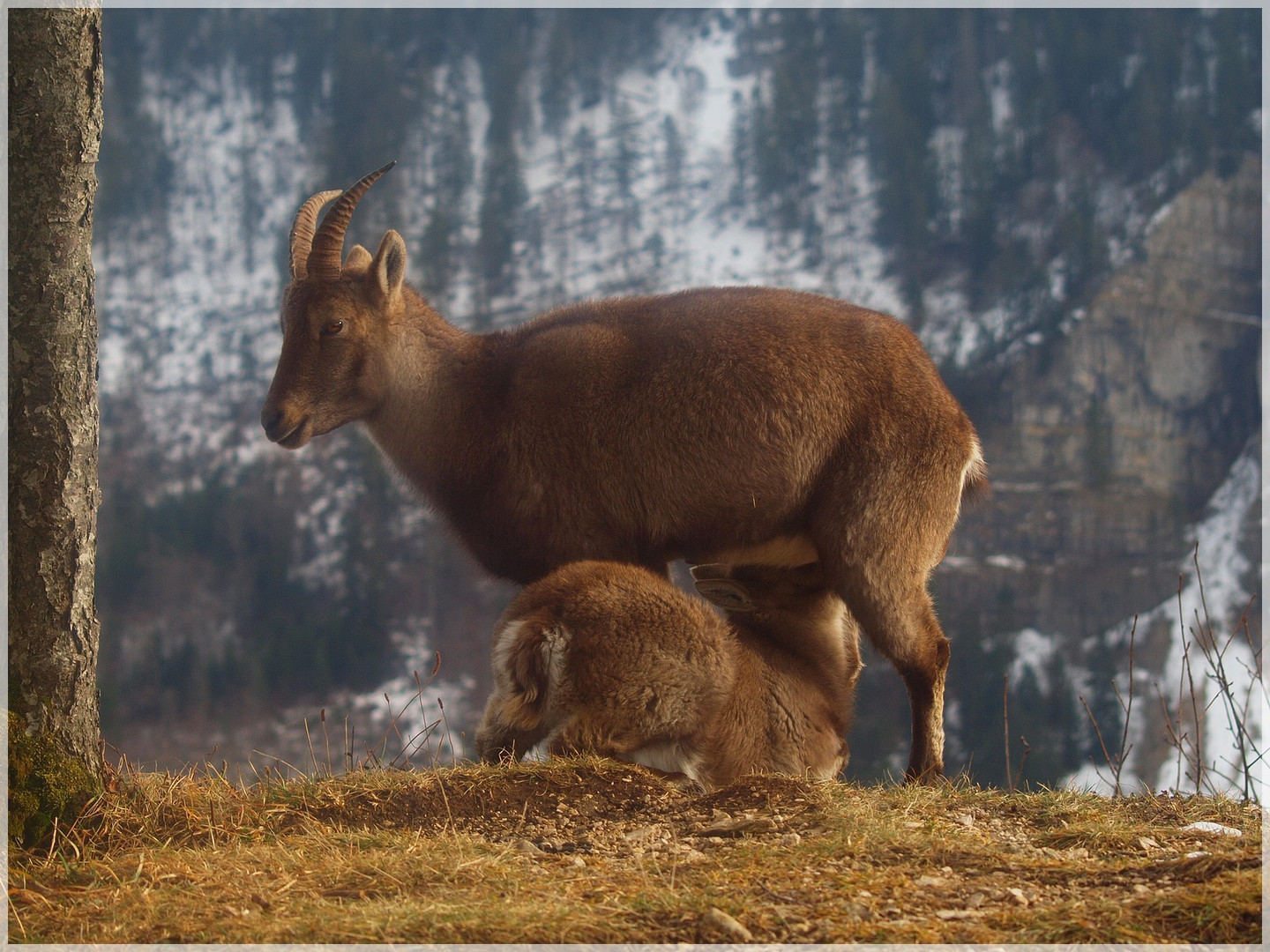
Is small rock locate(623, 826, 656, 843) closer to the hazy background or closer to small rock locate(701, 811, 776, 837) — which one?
small rock locate(701, 811, 776, 837)

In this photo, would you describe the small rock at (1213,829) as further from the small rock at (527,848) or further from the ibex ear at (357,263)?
the ibex ear at (357,263)

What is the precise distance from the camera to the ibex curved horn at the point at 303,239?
6.89m

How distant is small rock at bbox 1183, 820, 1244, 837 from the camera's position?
13.9ft

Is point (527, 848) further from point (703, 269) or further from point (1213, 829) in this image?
point (703, 269)

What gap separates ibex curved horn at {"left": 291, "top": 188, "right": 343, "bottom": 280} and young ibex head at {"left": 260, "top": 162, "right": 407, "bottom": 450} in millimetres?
14

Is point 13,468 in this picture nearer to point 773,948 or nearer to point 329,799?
point 329,799

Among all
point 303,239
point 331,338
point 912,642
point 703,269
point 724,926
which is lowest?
point 724,926

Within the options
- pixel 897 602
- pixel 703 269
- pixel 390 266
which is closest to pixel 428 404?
pixel 390 266

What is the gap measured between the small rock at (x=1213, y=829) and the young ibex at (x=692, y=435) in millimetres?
1783

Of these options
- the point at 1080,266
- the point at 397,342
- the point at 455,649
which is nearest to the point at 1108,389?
the point at 1080,266

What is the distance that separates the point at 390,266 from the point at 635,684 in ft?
10.6

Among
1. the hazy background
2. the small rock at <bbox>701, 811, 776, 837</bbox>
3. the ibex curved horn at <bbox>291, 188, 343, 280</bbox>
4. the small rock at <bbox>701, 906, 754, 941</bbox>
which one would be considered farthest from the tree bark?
the hazy background

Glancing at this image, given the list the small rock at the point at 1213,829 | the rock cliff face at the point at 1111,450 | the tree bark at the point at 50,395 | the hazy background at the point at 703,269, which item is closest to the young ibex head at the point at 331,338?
the tree bark at the point at 50,395

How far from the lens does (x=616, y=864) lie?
3.84m
